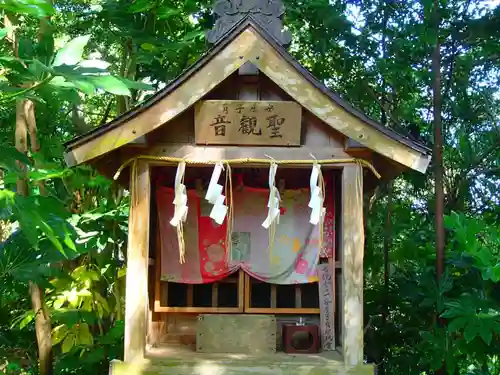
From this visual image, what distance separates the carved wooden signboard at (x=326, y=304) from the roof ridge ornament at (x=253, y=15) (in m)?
2.48

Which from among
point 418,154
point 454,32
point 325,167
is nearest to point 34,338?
point 325,167

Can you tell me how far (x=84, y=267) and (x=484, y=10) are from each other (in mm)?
6754

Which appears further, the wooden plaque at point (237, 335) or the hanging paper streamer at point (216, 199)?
the wooden plaque at point (237, 335)

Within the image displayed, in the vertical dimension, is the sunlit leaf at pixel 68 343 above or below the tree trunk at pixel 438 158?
below

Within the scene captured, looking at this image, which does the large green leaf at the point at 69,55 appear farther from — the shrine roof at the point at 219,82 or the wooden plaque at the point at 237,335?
the wooden plaque at the point at 237,335

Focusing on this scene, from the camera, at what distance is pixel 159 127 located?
4953mm

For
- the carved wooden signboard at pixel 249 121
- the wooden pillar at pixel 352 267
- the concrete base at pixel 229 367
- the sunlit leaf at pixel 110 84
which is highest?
the carved wooden signboard at pixel 249 121

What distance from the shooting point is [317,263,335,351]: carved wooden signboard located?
227 inches

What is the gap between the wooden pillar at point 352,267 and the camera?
4.75 m

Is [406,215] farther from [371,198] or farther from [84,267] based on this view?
[84,267]

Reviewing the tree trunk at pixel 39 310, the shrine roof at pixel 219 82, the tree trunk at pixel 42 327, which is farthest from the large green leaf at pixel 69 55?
the tree trunk at pixel 42 327

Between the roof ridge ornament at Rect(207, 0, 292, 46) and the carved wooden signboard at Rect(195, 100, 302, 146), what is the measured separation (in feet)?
3.42

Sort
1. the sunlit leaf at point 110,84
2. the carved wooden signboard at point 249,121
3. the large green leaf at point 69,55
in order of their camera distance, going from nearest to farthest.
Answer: the sunlit leaf at point 110,84 → the large green leaf at point 69,55 → the carved wooden signboard at point 249,121

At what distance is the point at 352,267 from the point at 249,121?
5.28 ft
